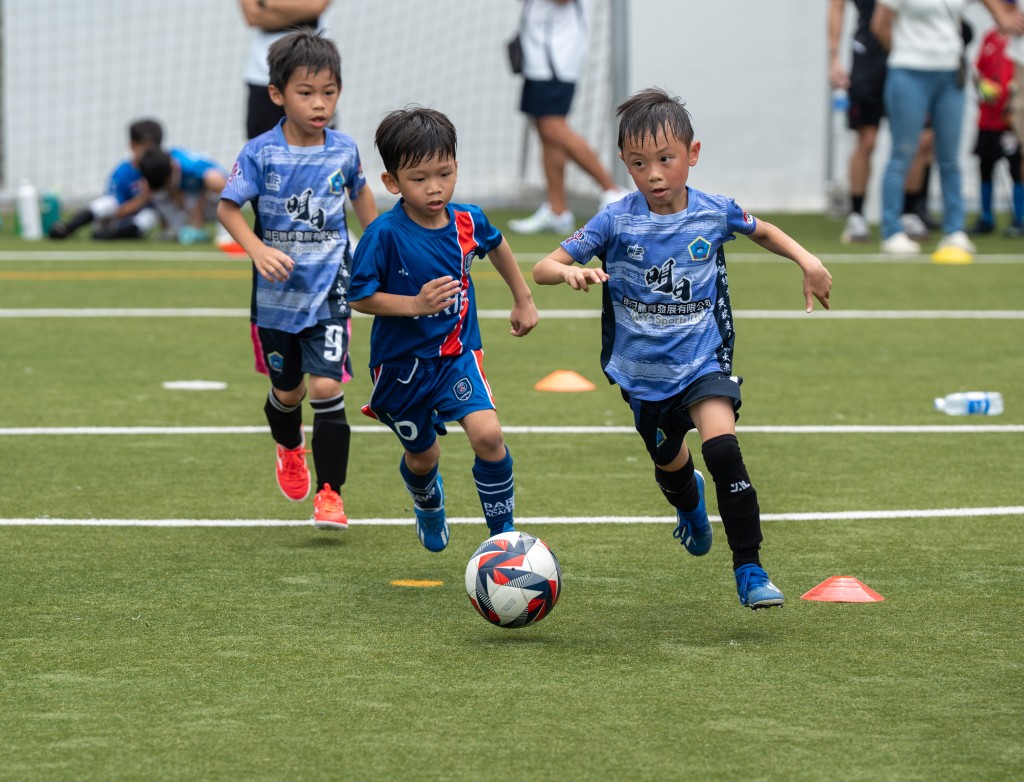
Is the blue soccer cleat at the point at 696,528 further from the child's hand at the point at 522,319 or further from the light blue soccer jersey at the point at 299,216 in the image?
the light blue soccer jersey at the point at 299,216

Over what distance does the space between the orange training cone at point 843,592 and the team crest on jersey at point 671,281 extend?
36.0 inches

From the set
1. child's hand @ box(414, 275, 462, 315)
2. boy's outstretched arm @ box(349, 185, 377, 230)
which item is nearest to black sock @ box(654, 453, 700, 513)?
child's hand @ box(414, 275, 462, 315)

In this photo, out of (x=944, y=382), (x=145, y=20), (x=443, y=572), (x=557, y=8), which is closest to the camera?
(x=443, y=572)

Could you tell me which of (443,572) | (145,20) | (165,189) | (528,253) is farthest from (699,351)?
(145,20)

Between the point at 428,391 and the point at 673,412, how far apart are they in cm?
77

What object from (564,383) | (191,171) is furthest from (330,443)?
(191,171)

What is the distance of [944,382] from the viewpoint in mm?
8891

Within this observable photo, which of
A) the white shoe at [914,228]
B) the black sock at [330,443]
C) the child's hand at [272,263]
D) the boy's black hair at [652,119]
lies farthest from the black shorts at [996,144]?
the boy's black hair at [652,119]

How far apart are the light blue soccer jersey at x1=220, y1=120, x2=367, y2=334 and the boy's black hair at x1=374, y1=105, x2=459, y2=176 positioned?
91 centimetres

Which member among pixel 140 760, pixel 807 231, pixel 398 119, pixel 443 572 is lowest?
pixel 807 231

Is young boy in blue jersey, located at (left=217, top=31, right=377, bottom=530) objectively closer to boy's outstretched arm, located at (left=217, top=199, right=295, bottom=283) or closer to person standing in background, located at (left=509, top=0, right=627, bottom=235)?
boy's outstretched arm, located at (left=217, top=199, right=295, bottom=283)

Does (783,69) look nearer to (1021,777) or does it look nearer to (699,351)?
(699,351)

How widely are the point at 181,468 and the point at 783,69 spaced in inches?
529

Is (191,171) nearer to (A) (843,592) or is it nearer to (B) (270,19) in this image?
(B) (270,19)
